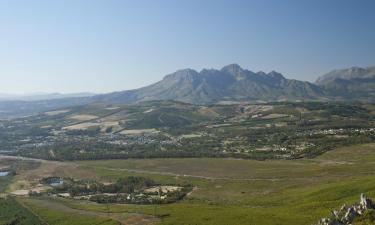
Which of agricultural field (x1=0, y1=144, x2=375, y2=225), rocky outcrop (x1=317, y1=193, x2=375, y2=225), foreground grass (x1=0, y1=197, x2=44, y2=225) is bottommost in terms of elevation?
foreground grass (x1=0, y1=197, x2=44, y2=225)

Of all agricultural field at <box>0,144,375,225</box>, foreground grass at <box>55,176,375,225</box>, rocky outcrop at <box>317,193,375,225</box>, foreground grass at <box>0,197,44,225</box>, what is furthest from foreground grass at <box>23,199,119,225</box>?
rocky outcrop at <box>317,193,375,225</box>

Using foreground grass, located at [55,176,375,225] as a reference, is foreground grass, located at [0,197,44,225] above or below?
below

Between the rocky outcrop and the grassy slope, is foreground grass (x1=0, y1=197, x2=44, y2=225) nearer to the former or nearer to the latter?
the grassy slope

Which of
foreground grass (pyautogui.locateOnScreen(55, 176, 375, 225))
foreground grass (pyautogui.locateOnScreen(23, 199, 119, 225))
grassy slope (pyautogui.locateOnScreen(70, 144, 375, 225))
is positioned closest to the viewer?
foreground grass (pyautogui.locateOnScreen(55, 176, 375, 225))

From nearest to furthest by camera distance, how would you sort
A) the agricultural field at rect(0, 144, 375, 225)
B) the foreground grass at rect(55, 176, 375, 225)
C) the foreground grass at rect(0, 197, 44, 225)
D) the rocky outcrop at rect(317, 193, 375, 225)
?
the rocky outcrop at rect(317, 193, 375, 225) → the foreground grass at rect(55, 176, 375, 225) → the agricultural field at rect(0, 144, 375, 225) → the foreground grass at rect(0, 197, 44, 225)

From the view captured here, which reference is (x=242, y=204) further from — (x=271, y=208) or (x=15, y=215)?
(x=15, y=215)

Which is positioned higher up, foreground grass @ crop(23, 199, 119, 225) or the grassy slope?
the grassy slope

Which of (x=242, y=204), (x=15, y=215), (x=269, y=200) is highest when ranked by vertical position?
(x=269, y=200)

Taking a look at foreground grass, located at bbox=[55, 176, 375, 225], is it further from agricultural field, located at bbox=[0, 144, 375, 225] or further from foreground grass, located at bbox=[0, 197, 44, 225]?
foreground grass, located at bbox=[0, 197, 44, 225]

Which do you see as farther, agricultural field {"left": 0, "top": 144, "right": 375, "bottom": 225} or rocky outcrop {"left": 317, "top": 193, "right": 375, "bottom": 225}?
agricultural field {"left": 0, "top": 144, "right": 375, "bottom": 225}

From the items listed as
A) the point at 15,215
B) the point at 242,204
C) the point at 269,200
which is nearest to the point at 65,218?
the point at 15,215

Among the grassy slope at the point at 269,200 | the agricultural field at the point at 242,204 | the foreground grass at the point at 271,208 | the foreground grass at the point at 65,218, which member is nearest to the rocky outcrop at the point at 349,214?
the grassy slope at the point at 269,200
